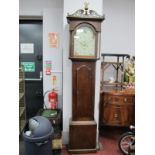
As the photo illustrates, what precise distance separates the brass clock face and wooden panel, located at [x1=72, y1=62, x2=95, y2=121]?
130mm

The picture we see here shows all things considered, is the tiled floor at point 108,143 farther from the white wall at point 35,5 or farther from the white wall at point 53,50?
the white wall at point 35,5

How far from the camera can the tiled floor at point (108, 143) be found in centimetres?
276

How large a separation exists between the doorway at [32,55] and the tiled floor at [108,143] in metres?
1.04

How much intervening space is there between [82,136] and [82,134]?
0.03m

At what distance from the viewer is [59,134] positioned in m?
2.83

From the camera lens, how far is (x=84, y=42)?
2.55 metres

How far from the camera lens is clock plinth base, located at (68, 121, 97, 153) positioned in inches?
104

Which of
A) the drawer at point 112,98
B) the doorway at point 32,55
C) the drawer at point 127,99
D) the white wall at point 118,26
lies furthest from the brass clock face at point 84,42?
the doorway at point 32,55

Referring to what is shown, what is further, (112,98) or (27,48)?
(27,48)

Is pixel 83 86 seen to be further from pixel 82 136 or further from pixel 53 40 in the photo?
pixel 53 40

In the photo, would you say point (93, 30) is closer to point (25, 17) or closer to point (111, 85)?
point (111, 85)

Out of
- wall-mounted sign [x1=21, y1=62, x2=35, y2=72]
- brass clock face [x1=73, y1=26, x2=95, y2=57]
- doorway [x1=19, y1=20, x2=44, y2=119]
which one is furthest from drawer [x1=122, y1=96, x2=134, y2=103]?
wall-mounted sign [x1=21, y1=62, x2=35, y2=72]

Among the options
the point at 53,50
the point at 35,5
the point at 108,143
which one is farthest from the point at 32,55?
the point at 108,143
